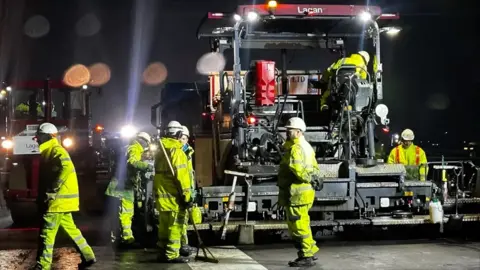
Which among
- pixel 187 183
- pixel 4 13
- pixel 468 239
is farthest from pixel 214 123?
pixel 4 13

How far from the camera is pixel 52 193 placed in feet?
23.7

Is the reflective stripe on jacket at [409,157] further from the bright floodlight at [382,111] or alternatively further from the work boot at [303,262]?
the work boot at [303,262]

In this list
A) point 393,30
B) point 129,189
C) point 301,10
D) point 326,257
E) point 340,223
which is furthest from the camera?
point 393,30

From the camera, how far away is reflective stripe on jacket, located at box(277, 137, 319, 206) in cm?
741

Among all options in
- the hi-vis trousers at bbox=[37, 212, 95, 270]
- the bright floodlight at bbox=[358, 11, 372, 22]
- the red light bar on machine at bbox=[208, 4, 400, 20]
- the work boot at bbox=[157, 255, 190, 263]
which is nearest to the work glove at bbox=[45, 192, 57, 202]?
the hi-vis trousers at bbox=[37, 212, 95, 270]

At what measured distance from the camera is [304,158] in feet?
24.6

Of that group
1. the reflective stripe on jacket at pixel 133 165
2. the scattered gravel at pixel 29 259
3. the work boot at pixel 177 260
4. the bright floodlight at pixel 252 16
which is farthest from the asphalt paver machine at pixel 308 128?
the scattered gravel at pixel 29 259

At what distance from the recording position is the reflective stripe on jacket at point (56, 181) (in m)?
7.23

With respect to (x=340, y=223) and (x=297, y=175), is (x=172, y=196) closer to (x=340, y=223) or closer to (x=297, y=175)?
(x=297, y=175)

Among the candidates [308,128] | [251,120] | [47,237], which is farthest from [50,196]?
[308,128]

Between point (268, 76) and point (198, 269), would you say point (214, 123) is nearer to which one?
point (268, 76)

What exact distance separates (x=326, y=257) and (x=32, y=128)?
778 centimetres

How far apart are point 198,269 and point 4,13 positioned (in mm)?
17927

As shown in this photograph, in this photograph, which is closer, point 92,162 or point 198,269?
point 198,269
